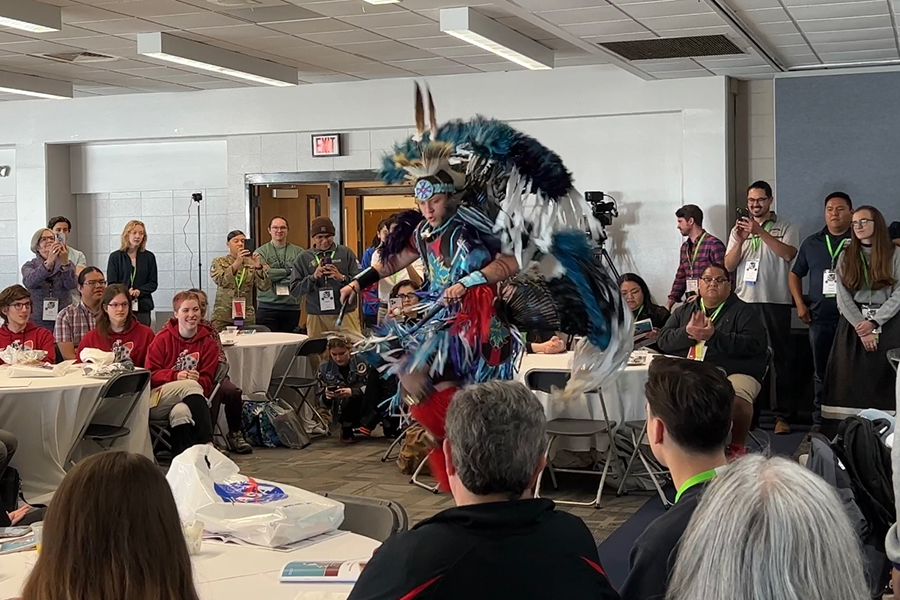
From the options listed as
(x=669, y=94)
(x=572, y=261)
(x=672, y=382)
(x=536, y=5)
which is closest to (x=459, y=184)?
(x=572, y=261)

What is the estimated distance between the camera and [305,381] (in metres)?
8.05

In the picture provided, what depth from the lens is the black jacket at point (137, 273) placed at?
9.45 m

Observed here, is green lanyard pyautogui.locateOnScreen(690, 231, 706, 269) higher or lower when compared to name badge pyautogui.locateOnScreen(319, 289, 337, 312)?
higher

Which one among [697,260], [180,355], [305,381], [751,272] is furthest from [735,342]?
[180,355]

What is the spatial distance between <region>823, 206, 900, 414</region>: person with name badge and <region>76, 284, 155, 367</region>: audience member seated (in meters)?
4.55

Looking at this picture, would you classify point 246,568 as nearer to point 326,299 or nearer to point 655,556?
point 655,556

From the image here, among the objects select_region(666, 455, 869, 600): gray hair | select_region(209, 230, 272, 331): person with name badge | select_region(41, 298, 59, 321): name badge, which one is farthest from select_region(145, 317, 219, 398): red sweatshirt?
select_region(666, 455, 869, 600): gray hair

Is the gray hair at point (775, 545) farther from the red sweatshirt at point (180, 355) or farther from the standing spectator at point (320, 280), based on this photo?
the standing spectator at point (320, 280)

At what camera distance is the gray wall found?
29.3 ft

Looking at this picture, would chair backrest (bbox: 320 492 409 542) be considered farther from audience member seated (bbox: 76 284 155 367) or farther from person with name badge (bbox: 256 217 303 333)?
A: person with name badge (bbox: 256 217 303 333)

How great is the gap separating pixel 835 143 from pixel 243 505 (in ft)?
24.6

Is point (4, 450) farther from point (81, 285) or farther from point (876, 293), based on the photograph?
point (876, 293)

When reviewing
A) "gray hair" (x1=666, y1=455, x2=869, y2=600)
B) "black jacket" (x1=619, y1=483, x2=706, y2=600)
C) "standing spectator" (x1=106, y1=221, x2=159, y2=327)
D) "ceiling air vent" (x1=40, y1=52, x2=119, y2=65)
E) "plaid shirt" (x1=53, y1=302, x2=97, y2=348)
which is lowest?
"black jacket" (x1=619, y1=483, x2=706, y2=600)

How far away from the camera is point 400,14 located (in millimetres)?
7363
